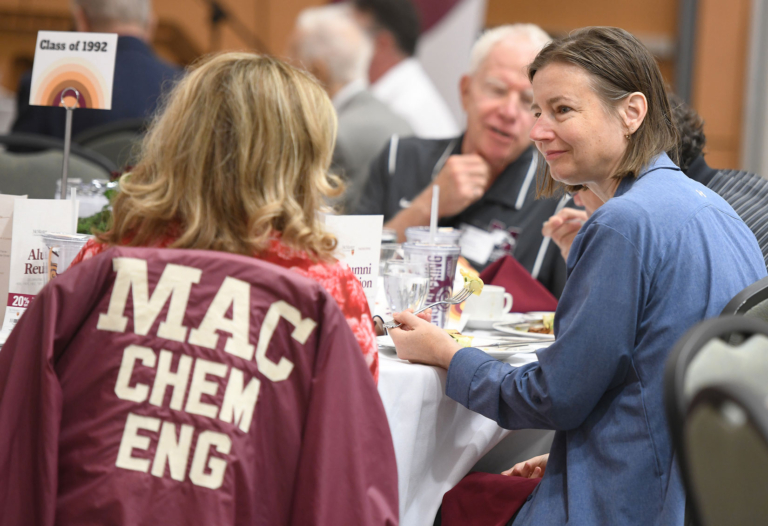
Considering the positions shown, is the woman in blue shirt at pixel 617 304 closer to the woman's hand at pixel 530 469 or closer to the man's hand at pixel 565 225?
the woman's hand at pixel 530 469

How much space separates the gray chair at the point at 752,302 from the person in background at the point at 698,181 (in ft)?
2.11

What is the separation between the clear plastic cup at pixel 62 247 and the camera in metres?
1.37

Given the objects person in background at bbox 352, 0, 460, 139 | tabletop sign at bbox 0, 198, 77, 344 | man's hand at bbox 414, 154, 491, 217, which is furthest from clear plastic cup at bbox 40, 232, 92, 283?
person in background at bbox 352, 0, 460, 139

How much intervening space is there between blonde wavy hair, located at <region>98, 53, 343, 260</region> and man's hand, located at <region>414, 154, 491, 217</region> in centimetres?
148

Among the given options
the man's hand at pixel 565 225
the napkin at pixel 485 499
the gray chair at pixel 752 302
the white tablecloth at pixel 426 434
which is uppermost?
the man's hand at pixel 565 225

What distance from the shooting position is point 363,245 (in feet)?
4.94

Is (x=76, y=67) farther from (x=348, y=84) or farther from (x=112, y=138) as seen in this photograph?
(x=348, y=84)

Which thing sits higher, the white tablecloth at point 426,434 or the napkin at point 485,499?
the white tablecloth at point 426,434

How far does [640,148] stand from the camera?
51.0 inches

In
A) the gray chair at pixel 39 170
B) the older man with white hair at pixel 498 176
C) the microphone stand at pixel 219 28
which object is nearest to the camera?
the gray chair at pixel 39 170

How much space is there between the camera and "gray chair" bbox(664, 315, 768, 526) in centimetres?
80

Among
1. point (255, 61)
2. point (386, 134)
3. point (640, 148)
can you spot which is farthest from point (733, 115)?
point (255, 61)

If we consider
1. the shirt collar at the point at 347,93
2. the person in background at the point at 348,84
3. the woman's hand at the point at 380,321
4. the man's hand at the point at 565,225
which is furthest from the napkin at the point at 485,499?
the shirt collar at the point at 347,93

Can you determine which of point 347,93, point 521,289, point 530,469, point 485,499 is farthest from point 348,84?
point 485,499
